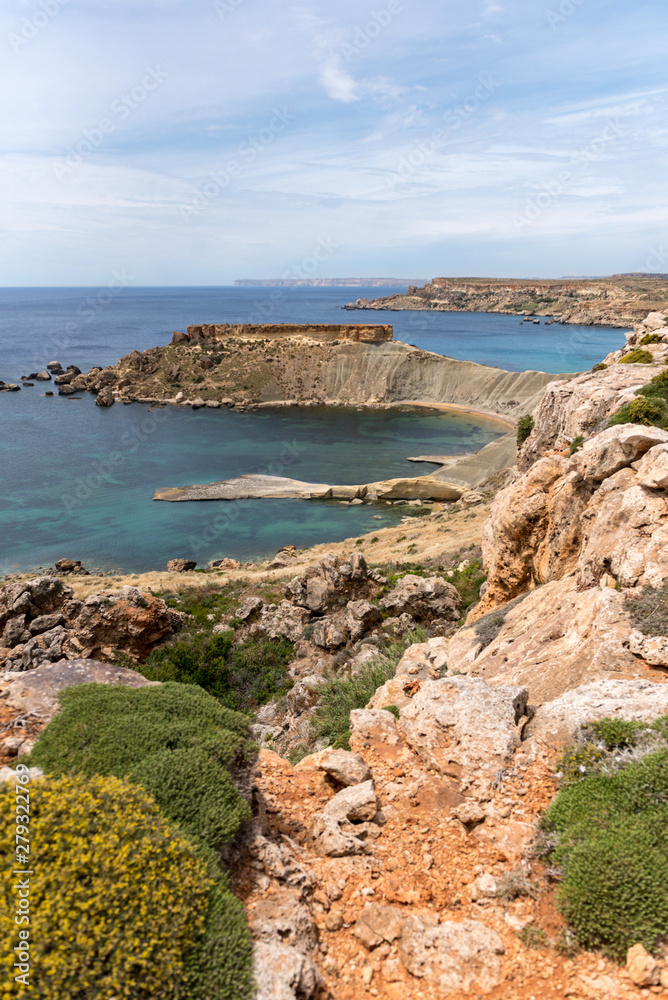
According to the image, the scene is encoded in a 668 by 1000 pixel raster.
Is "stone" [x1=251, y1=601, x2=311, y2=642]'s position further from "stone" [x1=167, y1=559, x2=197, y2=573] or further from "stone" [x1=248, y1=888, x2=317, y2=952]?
"stone" [x1=248, y1=888, x2=317, y2=952]

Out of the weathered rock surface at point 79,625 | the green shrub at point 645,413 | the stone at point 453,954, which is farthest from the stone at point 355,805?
the weathered rock surface at point 79,625

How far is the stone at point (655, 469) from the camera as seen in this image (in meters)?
12.5

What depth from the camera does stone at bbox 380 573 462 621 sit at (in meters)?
23.0

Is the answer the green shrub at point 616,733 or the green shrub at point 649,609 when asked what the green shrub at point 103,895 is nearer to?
the green shrub at point 616,733

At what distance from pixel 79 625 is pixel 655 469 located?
22895 millimetres

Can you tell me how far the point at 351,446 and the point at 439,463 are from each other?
14.5 metres

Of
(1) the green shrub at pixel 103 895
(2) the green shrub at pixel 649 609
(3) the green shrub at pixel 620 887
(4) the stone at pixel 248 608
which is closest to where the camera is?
(1) the green shrub at pixel 103 895

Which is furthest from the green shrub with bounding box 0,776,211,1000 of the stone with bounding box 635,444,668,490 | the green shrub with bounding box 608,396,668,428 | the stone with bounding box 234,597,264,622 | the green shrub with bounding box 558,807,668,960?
the stone with bounding box 234,597,264,622

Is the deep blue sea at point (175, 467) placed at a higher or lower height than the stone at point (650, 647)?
lower

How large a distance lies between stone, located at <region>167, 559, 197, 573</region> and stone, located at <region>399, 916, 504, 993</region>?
122 feet

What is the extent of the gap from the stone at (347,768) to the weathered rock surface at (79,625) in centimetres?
1703

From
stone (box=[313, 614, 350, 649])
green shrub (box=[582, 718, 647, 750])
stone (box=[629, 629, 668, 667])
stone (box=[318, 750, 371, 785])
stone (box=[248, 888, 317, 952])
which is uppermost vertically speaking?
stone (box=[629, 629, 668, 667])

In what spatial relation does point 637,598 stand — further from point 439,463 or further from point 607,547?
point 439,463

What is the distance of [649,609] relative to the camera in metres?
10.4
